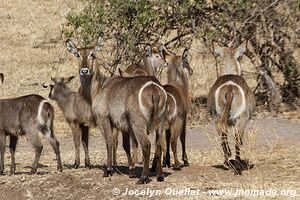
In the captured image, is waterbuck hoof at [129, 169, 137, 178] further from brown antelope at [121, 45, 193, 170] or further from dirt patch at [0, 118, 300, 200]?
brown antelope at [121, 45, 193, 170]

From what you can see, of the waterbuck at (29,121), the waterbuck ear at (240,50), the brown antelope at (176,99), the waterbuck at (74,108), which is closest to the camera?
the brown antelope at (176,99)

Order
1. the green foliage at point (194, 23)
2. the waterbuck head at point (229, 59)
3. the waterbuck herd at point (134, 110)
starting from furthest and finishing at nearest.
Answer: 1. the green foliage at point (194, 23)
2. the waterbuck head at point (229, 59)
3. the waterbuck herd at point (134, 110)

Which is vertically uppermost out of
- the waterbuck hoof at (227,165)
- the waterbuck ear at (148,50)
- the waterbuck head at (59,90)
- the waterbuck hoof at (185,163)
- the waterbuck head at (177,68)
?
the waterbuck ear at (148,50)

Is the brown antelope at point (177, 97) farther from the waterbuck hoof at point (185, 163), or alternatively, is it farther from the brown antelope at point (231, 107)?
the brown antelope at point (231, 107)

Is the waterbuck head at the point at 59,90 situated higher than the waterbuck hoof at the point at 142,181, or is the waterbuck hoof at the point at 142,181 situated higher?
the waterbuck head at the point at 59,90

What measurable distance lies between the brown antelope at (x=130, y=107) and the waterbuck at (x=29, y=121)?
0.83 meters

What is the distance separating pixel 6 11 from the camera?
33.1m

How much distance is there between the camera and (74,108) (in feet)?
36.3

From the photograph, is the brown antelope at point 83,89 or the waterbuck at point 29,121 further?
the waterbuck at point 29,121

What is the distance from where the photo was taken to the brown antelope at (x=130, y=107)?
29.7 ft

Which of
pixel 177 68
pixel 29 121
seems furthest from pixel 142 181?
pixel 177 68

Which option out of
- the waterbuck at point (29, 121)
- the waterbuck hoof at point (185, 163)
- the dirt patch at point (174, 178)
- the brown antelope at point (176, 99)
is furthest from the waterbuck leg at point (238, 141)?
the waterbuck at point (29, 121)

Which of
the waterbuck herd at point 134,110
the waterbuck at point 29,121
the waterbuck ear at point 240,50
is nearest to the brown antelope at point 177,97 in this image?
the waterbuck herd at point 134,110

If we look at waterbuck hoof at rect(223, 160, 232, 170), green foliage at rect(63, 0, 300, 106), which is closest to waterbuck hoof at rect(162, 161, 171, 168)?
waterbuck hoof at rect(223, 160, 232, 170)
